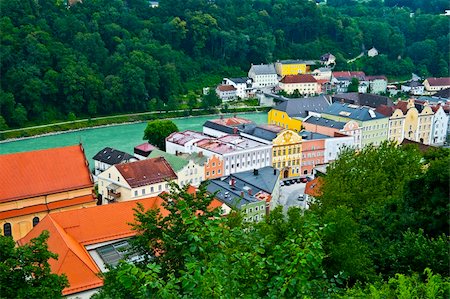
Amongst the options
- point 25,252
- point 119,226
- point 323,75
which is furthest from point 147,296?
Answer: point 323,75

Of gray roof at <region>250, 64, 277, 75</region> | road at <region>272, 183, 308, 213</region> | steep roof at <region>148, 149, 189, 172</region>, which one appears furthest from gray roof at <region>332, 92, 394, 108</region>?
steep roof at <region>148, 149, 189, 172</region>

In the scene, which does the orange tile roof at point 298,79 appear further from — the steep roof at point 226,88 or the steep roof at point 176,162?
the steep roof at point 176,162

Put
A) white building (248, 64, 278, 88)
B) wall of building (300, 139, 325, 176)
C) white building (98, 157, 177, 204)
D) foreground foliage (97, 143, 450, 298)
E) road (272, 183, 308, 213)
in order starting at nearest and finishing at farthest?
foreground foliage (97, 143, 450, 298), white building (98, 157, 177, 204), road (272, 183, 308, 213), wall of building (300, 139, 325, 176), white building (248, 64, 278, 88)

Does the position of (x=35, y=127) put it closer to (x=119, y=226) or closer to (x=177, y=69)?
(x=177, y=69)

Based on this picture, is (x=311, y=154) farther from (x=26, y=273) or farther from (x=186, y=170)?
(x=26, y=273)

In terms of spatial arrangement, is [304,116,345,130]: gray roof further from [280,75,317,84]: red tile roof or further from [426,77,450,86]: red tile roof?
[426,77,450,86]: red tile roof

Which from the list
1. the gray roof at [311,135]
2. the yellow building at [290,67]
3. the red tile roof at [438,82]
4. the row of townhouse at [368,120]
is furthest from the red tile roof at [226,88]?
the red tile roof at [438,82]

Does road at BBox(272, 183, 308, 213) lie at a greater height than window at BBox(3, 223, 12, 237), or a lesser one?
lesser
